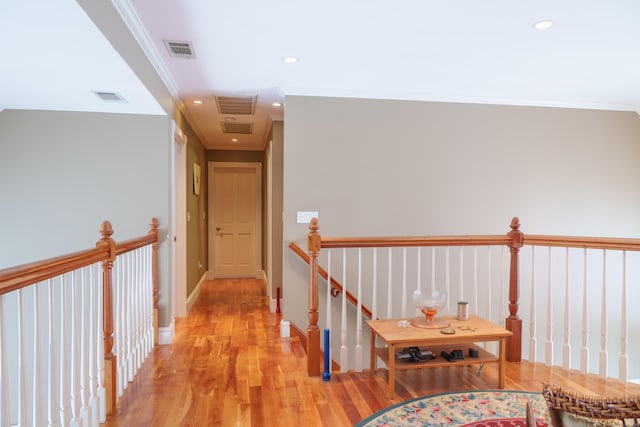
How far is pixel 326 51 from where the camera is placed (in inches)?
117

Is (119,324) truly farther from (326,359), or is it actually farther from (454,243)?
(454,243)

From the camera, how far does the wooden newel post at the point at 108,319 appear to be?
7.46 feet

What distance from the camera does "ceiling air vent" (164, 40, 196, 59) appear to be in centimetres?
281

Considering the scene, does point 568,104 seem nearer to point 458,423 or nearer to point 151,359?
point 458,423

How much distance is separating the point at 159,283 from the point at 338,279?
171cm

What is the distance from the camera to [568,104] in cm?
434

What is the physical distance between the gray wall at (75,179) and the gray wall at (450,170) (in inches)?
49.4

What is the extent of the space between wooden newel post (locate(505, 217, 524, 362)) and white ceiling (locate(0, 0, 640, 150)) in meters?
1.37

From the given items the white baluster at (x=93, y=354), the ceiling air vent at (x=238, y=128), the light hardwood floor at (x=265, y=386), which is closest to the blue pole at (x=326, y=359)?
the light hardwood floor at (x=265, y=386)

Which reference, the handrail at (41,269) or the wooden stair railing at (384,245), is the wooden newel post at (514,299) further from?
the handrail at (41,269)

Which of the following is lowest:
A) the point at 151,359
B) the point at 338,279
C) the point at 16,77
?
the point at 151,359

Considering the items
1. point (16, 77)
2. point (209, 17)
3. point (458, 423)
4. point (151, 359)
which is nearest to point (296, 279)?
point (151, 359)

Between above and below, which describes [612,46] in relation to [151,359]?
above

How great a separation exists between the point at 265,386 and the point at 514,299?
6.60ft
